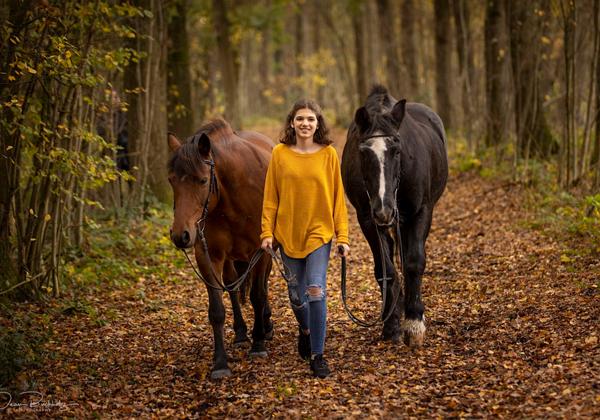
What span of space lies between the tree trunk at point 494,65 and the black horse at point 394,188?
8.67m

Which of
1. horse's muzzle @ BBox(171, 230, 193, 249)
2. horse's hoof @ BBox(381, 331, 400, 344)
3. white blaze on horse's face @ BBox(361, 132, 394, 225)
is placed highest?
→ white blaze on horse's face @ BBox(361, 132, 394, 225)

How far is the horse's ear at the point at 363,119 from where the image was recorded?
232 inches

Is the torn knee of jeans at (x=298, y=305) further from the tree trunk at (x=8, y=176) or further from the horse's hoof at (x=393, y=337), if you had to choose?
the tree trunk at (x=8, y=176)

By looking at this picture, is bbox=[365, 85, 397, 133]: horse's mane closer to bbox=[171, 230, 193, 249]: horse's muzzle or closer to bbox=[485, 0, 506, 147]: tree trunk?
bbox=[171, 230, 193, 249]: horse's muzzle

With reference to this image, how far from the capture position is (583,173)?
11133 mm

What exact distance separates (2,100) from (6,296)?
6.80 feet

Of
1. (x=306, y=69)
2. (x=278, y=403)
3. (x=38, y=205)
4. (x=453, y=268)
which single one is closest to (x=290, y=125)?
(x=278, y=403)

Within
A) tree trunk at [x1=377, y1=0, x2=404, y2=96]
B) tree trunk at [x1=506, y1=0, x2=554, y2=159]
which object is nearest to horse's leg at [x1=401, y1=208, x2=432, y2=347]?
tree trunk at [x1=506, y1=0, x2=554, y2=159]

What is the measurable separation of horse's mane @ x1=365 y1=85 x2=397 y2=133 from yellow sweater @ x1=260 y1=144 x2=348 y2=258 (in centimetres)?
54

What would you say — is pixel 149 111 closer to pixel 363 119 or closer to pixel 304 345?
pixel 363 119

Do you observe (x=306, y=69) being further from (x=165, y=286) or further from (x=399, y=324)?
(x=399, y=324)

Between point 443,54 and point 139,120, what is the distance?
10415 millimetres

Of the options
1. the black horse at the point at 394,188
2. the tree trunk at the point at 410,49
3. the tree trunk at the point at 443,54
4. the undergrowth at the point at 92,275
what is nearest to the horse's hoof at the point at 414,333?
the black horse at the point at 394,188

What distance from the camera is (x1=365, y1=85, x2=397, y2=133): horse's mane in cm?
595
